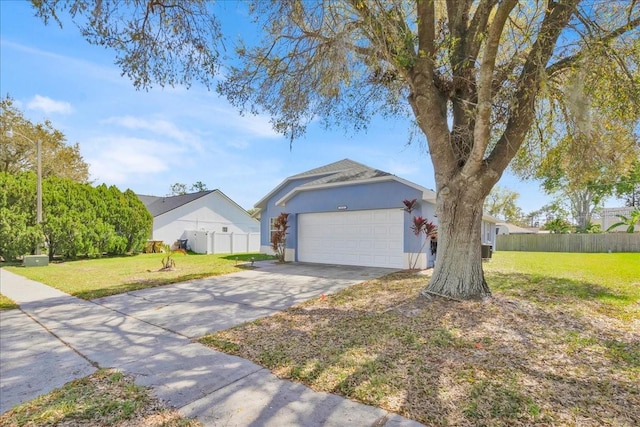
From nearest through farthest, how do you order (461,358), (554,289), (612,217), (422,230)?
1. (461,358)
2. (554,289)
3. (422,230)
4. (612,217)

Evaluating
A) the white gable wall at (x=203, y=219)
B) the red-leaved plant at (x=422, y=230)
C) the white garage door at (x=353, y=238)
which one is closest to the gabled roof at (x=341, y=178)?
the red-leaved plant at (x=422, y=230)

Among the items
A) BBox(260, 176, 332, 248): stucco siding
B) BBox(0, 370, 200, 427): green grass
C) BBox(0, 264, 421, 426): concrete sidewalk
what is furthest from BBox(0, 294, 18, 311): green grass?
BBox(260, 176, 332, 248): stucco siding

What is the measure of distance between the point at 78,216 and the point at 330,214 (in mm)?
12230

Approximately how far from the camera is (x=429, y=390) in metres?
3.01

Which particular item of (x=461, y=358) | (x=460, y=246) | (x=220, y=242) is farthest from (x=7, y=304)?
(x=220, y=242)

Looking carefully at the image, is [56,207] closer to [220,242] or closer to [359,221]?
[220,242]

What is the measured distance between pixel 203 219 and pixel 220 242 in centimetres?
384

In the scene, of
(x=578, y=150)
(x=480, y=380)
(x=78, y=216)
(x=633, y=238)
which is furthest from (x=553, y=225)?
(x=78, y=216)

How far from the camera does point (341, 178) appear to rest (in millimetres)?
13133

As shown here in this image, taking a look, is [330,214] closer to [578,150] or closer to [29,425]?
[578,150]

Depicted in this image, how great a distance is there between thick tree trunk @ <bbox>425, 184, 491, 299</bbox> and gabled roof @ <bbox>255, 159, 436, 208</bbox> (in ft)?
15.2

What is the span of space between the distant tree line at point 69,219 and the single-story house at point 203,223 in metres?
3.68

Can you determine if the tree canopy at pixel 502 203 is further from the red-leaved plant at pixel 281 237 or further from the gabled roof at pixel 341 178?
the red-leaved plant at pixel 281 237

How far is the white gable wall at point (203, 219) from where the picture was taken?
75.6 ft
